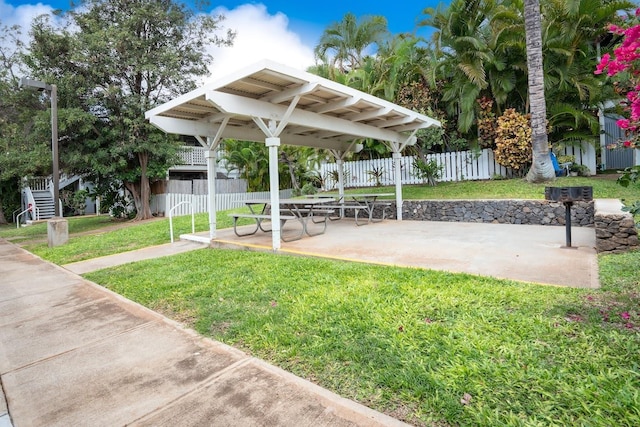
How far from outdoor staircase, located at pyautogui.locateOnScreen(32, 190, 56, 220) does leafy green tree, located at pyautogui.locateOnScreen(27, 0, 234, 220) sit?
9.52 metres

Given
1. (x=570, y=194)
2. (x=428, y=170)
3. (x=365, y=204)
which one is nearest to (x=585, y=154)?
(x=428, y=170)

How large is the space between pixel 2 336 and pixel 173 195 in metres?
12.5

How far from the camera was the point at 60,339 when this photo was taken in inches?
132

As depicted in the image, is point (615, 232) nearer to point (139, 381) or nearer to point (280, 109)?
point (280, 109)

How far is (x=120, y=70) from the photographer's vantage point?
13.3m

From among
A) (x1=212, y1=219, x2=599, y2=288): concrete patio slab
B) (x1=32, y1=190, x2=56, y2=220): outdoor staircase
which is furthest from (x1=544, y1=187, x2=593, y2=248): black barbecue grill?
(x1=32, y1=190, x2=56, y2=220): outdoor staircase

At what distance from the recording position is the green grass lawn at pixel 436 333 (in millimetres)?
1979

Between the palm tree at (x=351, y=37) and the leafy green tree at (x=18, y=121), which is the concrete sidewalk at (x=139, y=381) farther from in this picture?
the palm tree at (x=351, y=37)

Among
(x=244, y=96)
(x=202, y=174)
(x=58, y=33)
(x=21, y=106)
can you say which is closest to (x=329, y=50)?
(x=202, y=174)

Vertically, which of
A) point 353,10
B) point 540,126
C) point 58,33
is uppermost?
point 353,10

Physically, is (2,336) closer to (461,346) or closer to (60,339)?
(60,339)

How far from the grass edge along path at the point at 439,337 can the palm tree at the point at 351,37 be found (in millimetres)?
18974

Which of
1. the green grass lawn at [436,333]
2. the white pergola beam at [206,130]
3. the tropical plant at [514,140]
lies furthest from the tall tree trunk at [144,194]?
the tropical plant at [514,140]

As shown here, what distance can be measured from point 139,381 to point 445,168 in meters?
12.4
